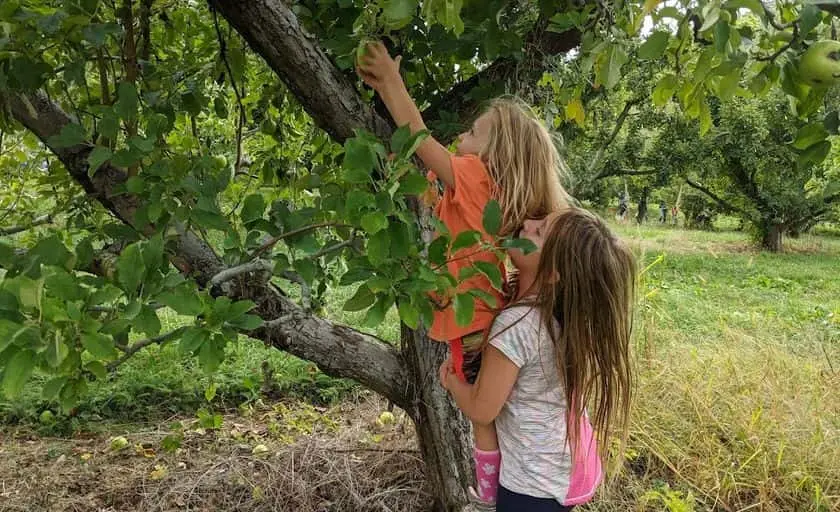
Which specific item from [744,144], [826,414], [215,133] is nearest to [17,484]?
[215,133]

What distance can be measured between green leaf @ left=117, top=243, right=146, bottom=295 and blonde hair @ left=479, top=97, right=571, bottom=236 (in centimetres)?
84

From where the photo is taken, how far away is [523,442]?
4.91 feet

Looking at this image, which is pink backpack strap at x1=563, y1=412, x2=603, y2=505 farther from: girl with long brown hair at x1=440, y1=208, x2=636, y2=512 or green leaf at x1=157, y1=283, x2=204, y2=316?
green leaf at x1=157, y1=283, x2=204, y2=316

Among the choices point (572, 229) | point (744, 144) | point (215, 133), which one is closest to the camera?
point (572, 229)

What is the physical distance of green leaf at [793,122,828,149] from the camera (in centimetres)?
93

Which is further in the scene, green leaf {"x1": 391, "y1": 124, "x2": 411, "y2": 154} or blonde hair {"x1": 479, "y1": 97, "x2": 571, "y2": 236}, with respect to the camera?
blonde hair {"x1": 479, "y1": 97, "x2": 571, "y2": 236}

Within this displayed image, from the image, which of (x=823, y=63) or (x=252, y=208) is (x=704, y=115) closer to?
(x=823, y=63)

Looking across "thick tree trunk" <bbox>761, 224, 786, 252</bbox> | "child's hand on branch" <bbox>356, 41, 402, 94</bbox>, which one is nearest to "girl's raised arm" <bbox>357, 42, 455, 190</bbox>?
"child's hand on branch" <bbox>356, 41, 402, 94</bbox>

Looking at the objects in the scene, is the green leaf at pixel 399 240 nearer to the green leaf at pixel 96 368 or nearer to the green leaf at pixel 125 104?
the green leaf at pixel 96 368

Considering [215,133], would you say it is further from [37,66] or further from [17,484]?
[37,66]

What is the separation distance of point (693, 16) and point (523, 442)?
0.93m

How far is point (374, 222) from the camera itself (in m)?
0.85

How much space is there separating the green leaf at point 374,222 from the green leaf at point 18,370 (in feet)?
1.30

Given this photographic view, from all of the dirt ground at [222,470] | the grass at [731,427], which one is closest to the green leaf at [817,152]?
the grass at [731,427]
